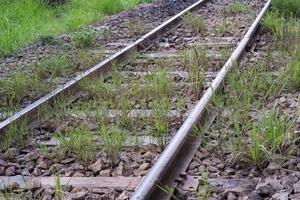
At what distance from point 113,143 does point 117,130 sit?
266mm

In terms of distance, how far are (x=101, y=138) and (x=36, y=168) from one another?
1.71ft

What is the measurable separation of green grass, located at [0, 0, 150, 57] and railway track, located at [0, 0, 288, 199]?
98.1 inches

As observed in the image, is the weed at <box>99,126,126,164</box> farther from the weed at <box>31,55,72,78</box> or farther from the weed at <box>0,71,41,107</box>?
the weed at <box>31,55,72,78</box>

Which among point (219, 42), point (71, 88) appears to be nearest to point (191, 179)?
point (71, 88)

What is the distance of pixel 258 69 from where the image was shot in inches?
204

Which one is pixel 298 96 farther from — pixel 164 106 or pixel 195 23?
pixel 195 23

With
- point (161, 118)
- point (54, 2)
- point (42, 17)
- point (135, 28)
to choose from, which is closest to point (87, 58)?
point (135, 28)

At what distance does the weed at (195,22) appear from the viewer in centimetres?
815

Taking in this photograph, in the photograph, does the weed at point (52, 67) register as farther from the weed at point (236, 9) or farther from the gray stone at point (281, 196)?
the weed at point (236, 9)

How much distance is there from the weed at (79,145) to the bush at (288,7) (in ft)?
17.5

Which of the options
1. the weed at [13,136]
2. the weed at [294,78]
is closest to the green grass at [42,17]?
the weed at [13,136]

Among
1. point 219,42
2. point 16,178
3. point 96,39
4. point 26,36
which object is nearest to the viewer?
point 16,178

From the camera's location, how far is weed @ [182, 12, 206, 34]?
8.15m

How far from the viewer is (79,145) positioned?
374 cm
